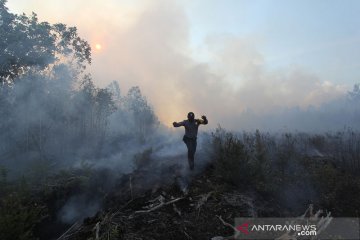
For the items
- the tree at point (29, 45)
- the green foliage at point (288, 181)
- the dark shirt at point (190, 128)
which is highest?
the tree at point (29, 45)

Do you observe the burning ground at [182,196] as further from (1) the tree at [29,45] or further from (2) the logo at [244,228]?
(1) the tree at [29,45]

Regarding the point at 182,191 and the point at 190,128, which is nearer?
the point at 182,191

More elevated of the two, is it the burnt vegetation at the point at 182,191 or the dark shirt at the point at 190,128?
the dark shirt at the point at 190,128

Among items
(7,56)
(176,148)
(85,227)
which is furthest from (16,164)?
(85,227)

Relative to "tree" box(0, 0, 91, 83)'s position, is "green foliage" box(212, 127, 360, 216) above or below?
below

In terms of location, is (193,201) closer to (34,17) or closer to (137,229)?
(137,229)

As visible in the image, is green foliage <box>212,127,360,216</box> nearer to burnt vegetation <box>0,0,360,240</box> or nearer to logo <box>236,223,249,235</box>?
burnt vegetation <box>0,0,360,240</box>

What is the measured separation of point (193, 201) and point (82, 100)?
90.2 ft

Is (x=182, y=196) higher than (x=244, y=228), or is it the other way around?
(x=182, y=196)

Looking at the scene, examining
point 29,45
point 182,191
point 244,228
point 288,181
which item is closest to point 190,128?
point 182,191

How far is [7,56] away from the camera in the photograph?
67.1ft

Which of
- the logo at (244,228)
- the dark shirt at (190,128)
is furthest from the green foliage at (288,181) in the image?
the logo at (244,228)

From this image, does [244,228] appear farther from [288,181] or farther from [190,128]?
[190,128]

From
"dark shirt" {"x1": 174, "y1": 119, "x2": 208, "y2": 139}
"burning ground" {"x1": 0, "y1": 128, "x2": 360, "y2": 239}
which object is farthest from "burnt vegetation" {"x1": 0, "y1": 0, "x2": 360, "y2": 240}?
"dark shirt" {"x1": 174, "y1": 119, "x2": 208, "y2": 139}
